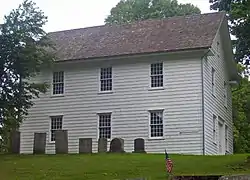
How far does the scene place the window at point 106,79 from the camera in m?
37.1

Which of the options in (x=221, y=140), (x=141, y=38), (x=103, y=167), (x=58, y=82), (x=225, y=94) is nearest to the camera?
(x=103, y=167)

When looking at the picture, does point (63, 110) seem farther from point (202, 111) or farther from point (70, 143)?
point (202, 111)

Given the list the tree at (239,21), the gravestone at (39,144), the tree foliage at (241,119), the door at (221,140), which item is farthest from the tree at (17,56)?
the tree foliage at (241,119)

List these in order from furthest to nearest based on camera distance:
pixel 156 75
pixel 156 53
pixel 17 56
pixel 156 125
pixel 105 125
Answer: pixel 105 125 < pixel 156 75 < pixel 156 53 < pixel 156 125 < pixel 17 56

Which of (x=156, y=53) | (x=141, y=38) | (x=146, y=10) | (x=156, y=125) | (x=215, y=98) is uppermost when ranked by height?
(x=146, y=10)

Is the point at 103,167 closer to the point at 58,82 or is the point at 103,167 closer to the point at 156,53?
the point at 156,53

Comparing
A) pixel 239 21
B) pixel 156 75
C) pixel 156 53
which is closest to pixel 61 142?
pixel 156 75

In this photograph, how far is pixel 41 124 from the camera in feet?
125

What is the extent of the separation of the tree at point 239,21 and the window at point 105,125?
29.6 ft

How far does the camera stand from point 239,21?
2980cm

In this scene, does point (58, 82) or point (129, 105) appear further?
point (58, 82)

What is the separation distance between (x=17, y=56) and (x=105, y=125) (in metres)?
9.23

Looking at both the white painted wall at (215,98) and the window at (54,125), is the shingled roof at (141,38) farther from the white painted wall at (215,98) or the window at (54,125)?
the window at (54,125)

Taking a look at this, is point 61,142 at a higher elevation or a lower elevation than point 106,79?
lower
